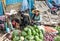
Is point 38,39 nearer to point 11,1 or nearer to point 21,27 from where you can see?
point 21,27

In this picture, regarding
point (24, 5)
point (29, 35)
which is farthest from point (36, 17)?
point (29, 35)

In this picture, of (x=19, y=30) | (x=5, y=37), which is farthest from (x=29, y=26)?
(x=5, y=37)

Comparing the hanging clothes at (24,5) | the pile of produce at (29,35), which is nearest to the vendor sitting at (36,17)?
the hanging clothes at (24,5)

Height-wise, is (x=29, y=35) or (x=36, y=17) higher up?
(x=36, y=17)

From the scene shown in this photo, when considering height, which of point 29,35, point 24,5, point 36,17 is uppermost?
point 24,5

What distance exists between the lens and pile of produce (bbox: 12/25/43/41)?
2.21 m

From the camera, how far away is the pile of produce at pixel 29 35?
221 centimetres

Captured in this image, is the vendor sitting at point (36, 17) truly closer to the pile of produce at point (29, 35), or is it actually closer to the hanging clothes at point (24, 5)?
the hanging clothes at point (24, 5)

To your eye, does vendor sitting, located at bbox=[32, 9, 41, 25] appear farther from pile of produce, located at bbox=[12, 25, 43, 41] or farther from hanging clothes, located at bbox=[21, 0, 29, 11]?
pile of produce, located at bbox=[12, 25, 43, 41]

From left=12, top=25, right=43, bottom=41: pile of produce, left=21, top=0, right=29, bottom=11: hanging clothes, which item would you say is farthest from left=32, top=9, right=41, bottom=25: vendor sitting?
left=12, top=25, right=43, bottom=41: pile of produce

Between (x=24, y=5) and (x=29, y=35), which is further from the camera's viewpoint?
(x=24, y=5)

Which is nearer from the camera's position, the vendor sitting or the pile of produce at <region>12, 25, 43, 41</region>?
the pile of produce at <region>12, 25, 43, 41</region>

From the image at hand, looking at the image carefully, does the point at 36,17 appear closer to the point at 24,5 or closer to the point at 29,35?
the point at 24,5

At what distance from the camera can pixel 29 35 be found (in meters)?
2.23
